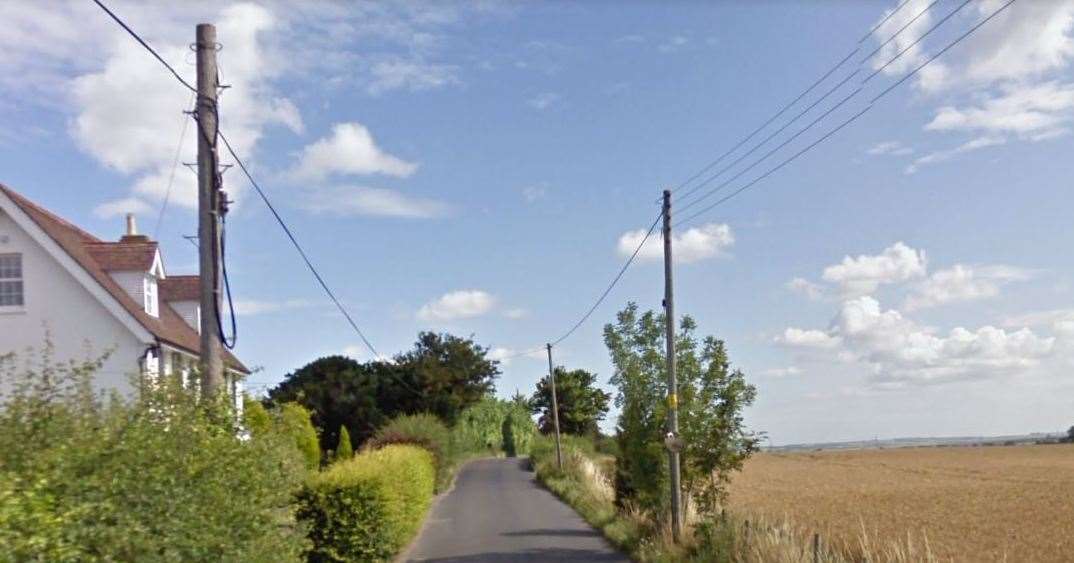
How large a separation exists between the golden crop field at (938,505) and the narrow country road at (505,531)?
134 inches

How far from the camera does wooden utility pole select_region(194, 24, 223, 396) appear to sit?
11906 millimetres

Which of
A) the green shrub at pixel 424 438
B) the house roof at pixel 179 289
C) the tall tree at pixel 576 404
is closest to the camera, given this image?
the house roof at pixel 179 289

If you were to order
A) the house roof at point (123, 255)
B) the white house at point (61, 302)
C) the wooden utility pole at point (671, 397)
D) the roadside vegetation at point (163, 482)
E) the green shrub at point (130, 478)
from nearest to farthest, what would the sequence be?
the green shrub at point (130, 478) → the roadside vegetation at point (163, 482) → the wooden utility pole at point (671, 397) → the white house at point (61, 302) → the house roof at point (123, 255)

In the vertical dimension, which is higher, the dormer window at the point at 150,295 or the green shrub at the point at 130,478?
the dormer window at the point at 150,295

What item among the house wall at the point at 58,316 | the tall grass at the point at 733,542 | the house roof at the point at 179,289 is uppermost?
the house roof at the point at 179,289

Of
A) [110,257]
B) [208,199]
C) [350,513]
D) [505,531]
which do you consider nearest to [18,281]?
[110,257]

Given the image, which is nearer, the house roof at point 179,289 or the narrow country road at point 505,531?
the narrow country road at point 505,531

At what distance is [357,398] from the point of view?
4997 centimetres

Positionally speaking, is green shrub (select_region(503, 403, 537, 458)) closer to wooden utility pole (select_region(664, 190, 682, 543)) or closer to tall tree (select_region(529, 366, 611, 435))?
tall tree (select_region(529, 366, 611, 435))

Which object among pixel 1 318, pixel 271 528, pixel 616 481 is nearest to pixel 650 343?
pixel 616 481

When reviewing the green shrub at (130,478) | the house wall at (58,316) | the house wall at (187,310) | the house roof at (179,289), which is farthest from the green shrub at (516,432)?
the green shrub at (130,478)

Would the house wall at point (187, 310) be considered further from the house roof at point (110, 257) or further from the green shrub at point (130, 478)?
the green shrub at point (130, 478)

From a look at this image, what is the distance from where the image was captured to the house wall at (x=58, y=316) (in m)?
26.7

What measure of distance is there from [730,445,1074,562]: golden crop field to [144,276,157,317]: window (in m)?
16.3
